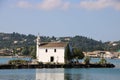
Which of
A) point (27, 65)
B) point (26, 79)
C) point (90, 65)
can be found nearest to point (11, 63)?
point (27, 65)

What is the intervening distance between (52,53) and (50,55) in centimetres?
61

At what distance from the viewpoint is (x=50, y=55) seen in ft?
303

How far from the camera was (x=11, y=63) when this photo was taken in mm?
92250

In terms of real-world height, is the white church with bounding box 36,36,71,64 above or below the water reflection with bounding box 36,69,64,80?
above

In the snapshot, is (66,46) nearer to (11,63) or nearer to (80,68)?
(80,68)

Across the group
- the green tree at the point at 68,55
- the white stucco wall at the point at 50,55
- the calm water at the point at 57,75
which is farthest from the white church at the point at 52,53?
the calm water at the point at 57,75

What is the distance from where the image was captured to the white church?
9194 centimetres

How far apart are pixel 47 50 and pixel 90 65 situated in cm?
937

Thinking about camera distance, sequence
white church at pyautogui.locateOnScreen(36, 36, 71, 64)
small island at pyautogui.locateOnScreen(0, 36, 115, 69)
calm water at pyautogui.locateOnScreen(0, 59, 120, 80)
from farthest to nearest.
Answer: white church at pyautogui.locateOnScreen(36, 36, 71, 64) → small island at pyautogui.locateOnScreen(0, 36, 115, 69) → calm water at pyautogui.locateOnScreen(0, 59, 120, 80)

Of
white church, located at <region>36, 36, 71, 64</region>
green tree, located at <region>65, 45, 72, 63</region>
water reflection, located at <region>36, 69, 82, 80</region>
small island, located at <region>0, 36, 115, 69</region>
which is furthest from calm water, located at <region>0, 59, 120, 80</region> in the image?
white church, located at <region>36, 36, 71, 64</region>

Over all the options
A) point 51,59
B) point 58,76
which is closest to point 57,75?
point 58,76

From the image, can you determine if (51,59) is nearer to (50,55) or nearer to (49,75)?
(50,55)

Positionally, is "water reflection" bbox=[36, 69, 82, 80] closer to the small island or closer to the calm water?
the calm water

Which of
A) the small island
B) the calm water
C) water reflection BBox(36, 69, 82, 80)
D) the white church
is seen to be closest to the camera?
water reflection BBox(36, 69, 82, 80)
